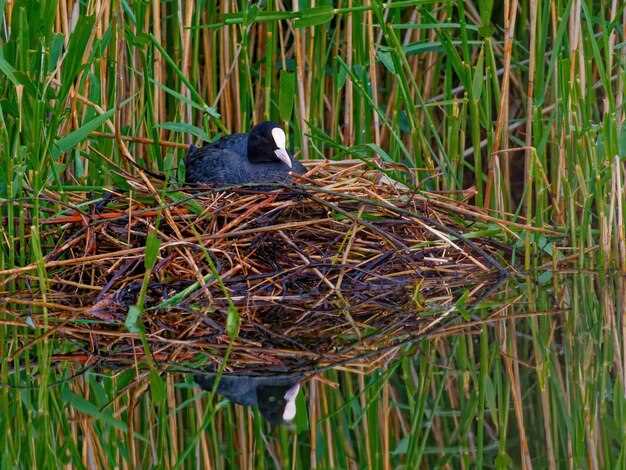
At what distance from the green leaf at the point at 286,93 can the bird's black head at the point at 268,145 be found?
8 centimetres

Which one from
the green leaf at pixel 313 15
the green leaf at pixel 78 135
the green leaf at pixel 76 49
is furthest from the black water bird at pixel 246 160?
the green leaf at pixel 76 49

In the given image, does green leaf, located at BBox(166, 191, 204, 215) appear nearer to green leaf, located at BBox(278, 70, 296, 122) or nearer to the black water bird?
the black water bird

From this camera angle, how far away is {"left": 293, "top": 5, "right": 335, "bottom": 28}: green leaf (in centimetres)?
509

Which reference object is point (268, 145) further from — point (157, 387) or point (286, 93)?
point (157, 387)

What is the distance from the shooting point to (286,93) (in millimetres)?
5430

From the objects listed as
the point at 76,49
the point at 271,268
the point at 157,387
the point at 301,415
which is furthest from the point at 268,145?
the point at 301,415

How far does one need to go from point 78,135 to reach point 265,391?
5.28 ft

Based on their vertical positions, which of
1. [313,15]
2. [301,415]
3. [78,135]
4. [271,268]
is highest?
[313,15]

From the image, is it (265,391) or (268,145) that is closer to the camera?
(265,391)

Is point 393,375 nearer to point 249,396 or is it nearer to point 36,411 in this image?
point 249,396

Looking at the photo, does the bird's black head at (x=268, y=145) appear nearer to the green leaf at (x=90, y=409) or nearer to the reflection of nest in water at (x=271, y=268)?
the reflection of nest in water at (x=271, y=268)

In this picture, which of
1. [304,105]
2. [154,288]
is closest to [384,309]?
[154,288]

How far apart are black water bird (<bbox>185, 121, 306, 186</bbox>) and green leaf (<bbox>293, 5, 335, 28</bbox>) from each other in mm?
574

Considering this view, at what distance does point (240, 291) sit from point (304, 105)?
1278mm
